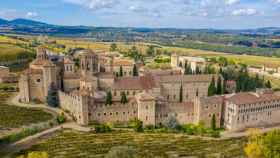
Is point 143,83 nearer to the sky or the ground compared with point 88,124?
nearer to the sky

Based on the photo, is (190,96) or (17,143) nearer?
(17,143)

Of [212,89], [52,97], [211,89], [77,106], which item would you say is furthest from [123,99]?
[212,89]

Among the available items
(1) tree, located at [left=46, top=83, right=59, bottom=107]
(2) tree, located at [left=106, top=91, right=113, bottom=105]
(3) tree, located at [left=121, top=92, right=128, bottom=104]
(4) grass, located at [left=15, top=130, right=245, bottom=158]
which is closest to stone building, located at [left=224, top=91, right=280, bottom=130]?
(4) grass, located at [left=15, top=130, right=245, bottom=158]

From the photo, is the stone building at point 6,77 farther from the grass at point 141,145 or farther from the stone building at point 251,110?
the stone building at point 251,110

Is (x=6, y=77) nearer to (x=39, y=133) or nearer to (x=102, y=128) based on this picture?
(x=39, y=133)

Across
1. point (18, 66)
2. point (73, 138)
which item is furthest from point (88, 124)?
point (18, 66)

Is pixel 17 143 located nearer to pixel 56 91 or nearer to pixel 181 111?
pixel 56 91

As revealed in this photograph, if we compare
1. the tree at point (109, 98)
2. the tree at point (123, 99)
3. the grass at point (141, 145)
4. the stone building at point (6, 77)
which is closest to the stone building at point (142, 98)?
the tree at point (123, 99)
